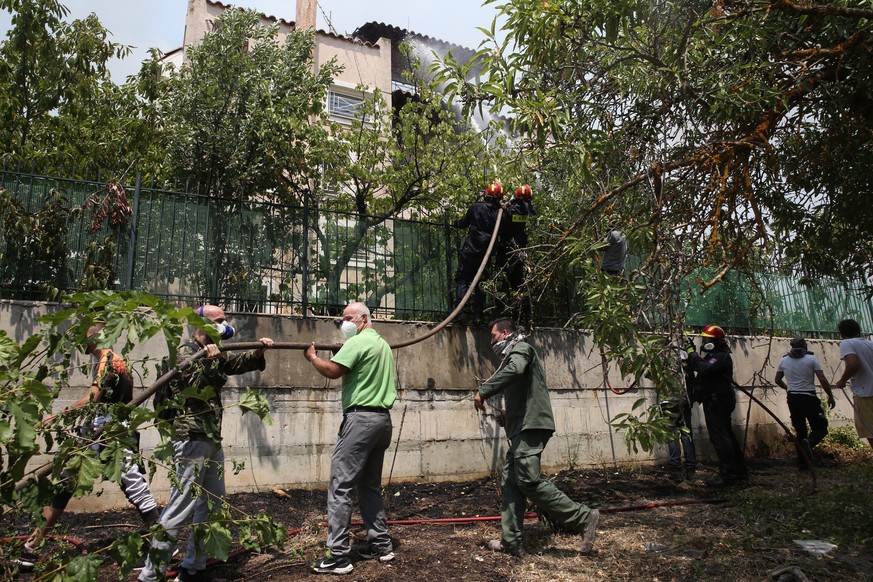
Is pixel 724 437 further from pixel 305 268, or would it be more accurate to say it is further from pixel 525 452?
pixel 305 268

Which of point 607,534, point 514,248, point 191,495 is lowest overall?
point 607,534

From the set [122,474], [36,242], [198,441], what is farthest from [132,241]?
[198,441]

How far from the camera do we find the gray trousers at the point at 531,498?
4.57m

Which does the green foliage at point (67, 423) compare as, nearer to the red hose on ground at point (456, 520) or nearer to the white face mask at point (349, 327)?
the red hose on ground at point (456, 520)

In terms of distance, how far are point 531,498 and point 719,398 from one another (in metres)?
3.63

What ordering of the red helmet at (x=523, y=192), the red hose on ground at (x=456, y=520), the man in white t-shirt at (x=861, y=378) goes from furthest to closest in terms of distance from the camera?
1. the red helmet at (x=523, y=192)
2. the man in white t-shirt at (x=861, y=378)
3. the red hose on ground at (x=456, y=520)

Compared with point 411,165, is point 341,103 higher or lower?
higher

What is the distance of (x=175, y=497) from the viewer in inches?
158

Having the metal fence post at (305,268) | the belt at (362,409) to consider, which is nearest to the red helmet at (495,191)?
the metal fence post at (305,268)

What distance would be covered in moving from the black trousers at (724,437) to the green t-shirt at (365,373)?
4.28 m

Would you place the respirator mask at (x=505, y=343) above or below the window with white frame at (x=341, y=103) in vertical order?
below

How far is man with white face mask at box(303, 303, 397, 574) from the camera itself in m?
4.21

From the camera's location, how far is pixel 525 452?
4.69m

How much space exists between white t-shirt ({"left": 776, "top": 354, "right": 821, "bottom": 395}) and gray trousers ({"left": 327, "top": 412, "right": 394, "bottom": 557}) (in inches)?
233
